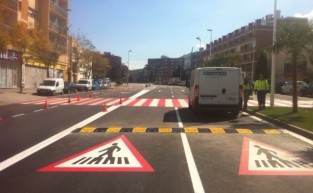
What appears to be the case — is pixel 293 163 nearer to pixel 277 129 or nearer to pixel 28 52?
pixel 277 129

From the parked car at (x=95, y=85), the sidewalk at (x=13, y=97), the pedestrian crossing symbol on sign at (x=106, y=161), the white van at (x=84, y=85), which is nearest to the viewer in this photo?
the pedestrian crossing symbol on sign at (x=106, y=161)

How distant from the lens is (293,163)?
9.15 metres

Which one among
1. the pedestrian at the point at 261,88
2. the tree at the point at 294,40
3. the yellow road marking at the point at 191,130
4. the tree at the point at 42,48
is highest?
the tree at the point at 42,48

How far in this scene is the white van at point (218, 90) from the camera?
61.9 ft

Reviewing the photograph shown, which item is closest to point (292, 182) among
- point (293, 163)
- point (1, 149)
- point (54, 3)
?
point (293, 163)

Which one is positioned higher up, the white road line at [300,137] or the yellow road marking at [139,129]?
the yellow road marking at [139,129]

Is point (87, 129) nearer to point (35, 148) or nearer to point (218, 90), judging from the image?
point (35, 148)

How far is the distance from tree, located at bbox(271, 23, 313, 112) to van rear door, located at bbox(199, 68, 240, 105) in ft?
8.55

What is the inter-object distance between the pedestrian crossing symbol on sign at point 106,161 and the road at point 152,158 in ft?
0.06

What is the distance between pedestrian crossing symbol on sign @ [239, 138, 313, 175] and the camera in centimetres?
829

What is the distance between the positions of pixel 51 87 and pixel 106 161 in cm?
3437

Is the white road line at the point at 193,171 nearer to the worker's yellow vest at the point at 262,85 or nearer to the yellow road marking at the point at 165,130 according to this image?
the yellow road marking at the point at 165,130

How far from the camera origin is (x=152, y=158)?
30.8 feet

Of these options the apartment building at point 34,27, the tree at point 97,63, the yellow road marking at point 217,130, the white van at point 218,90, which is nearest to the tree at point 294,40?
the white van at point 218,90
